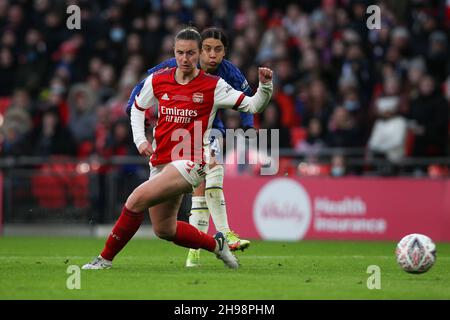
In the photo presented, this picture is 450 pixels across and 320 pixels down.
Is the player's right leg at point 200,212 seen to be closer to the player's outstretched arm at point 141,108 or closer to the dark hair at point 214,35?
the player's outstretched arm at point 141,108

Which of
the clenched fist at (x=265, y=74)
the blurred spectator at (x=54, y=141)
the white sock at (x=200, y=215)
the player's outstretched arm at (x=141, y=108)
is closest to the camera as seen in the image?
the clenched fist at (x=265, y=74)

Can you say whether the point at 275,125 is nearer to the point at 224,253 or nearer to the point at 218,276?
the point at 224,253

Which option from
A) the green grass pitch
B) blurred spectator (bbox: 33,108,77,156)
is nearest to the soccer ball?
the green grass pitch

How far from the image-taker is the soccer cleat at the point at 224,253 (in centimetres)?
1022

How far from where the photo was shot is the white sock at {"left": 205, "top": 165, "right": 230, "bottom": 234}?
11.2m

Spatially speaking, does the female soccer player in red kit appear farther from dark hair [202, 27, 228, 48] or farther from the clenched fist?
dark hair [202, 27, 228, 48]

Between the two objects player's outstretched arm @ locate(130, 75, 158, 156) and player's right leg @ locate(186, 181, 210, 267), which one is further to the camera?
player's right leg @ locate(186, 181, 210, 267)

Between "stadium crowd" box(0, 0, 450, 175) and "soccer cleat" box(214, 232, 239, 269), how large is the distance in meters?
7.46

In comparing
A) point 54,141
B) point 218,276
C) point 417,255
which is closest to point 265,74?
point 218,276

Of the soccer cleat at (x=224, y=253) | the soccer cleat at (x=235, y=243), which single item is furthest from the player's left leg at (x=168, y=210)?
the soccer cleat at (x=235, y=243)

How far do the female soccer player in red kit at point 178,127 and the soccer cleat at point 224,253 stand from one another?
0.25 m

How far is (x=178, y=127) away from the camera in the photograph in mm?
9797

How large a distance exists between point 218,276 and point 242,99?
1.64 m
